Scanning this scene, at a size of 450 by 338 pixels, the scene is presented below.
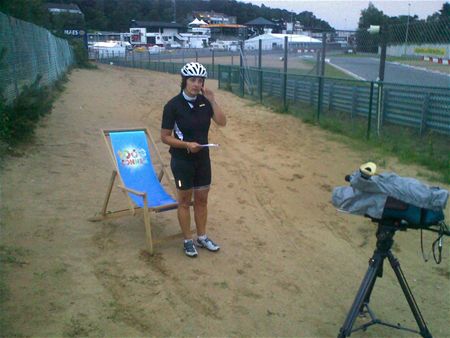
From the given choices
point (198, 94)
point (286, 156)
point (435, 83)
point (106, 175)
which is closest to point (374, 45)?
point (435, 83)

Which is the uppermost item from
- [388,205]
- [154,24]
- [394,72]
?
[154,24]

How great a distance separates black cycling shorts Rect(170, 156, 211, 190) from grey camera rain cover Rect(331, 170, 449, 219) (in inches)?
67.3

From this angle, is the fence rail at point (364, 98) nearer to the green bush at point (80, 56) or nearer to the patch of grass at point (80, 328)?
the patch of grass at point (80, 328)

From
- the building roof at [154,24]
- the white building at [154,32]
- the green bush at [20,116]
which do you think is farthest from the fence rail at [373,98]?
the building roof at [154,24]

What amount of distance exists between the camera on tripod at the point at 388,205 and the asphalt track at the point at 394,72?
7.93 metres

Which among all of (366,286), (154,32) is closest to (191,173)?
(366,286)

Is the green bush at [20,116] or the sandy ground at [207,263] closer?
the sandy ground at [207,263]

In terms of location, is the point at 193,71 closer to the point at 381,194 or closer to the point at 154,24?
the point at 381,194

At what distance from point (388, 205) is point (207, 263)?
2117 mm

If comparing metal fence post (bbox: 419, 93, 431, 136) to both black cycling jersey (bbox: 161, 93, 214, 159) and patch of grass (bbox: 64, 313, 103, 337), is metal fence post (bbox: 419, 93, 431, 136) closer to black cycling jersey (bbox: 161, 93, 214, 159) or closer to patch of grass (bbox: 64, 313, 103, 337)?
black cycling jersey (bbox: 161, 93, 214, 159)

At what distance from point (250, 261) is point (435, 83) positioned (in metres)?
7.83

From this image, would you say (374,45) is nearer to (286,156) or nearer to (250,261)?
(286,156)

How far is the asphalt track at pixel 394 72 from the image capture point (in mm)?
10211

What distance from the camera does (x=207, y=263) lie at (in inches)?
173
